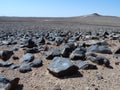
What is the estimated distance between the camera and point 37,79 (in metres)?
5.79

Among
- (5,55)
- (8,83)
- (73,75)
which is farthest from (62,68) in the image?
(5,55)

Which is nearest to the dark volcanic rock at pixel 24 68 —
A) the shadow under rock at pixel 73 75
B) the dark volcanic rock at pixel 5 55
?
the shadow under rock at pixel 73 75

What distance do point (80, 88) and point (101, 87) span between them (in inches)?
17.3

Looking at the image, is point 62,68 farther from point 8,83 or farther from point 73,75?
point 8,83

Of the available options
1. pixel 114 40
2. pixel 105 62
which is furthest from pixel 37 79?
pixel 114 40

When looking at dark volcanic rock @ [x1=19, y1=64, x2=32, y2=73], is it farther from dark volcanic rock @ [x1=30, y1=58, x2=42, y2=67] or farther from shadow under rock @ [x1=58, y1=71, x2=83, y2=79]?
shadow under rock @ [x1=58, y1=71, x2=83, y2=79]

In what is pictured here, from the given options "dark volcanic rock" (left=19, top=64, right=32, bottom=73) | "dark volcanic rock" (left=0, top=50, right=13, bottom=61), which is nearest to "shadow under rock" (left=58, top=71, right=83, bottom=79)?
"dark volcanic rock" (left=19, top=64, right=32, bottom=73)

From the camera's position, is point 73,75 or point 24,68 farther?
point 24,68

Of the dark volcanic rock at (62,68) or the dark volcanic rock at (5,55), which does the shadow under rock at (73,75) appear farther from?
the dark volcanic rock at (5,55)

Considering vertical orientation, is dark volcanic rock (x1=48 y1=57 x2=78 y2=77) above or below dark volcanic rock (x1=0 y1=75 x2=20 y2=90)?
above

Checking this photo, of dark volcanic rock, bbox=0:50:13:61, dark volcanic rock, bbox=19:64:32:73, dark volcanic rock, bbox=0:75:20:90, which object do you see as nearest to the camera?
dark volcanic rock, bbox=0:75:20:90

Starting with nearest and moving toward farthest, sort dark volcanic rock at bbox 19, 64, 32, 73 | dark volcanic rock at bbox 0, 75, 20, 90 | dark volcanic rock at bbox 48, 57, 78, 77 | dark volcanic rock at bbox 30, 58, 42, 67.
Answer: dark volcanic rock at bbox 0, 75, 20, 90 < dark volcanic rock at bbox 48, 57, 78, 77 < dark volcanic rock at bbox 19, 64, 32, 73 < dark volcanic rock at bbox 30, 58, 42, 67

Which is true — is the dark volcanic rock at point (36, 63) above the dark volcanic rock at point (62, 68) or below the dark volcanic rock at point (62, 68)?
below

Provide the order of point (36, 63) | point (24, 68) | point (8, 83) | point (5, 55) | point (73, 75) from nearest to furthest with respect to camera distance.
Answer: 1. point (8, 83)
2. point (73, 75)
3. point (24, 68)
4. point (36, 63)
5. point (5, 55)
